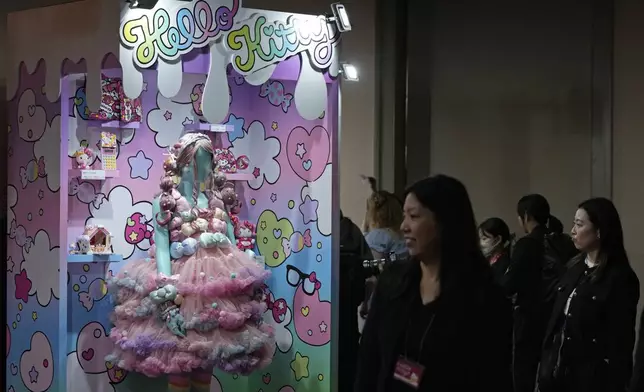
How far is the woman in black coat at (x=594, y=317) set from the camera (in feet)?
14.2

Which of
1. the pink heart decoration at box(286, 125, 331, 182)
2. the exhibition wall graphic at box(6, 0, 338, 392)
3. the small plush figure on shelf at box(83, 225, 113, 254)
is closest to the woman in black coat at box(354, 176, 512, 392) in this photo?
the exhibition wall graphic at box(6, 0, 338, 392)

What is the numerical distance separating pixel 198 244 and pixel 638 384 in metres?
2.47

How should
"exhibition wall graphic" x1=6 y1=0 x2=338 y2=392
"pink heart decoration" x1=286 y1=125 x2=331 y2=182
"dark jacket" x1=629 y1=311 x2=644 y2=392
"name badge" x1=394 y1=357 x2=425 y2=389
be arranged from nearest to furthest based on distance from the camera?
"name badge" x1=394 y1=357 x2=425 y2=389, "dark jacket" x1=629 y1=311 x2=644 y2=392, "exhibition wall graphic" x1=6 y1=0 x2=338 y2=392, "pink heart decoration" x1=286 y1=125 x2=331 y2=182

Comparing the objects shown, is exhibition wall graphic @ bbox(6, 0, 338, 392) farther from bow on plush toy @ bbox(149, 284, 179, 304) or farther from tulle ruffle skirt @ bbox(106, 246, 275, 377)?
bow on plush toy @ bbox(149, 284, 179, 304)

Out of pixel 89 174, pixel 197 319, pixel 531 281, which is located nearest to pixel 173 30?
pixel 89 174

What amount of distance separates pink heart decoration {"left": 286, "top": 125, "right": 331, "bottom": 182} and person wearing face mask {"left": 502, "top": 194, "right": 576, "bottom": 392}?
4.26 feet

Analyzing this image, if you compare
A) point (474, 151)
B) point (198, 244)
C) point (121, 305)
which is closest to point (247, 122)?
point (198, 244)

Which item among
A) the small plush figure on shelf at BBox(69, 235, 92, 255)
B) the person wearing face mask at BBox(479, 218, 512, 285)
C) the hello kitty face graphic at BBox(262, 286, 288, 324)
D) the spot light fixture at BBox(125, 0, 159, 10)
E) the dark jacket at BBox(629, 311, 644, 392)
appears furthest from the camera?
the person wearing face mask at BBox(479, 218, 512, 285)

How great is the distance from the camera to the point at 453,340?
2.88 meters

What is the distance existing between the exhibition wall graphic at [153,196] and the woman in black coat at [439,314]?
2175 mm

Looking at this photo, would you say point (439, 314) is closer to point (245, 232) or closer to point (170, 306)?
point (170, 306)

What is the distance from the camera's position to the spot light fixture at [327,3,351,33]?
5.22m

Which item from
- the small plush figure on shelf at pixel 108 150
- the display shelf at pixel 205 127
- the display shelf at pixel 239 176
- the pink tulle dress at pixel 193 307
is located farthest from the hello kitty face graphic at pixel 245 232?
the small plush figure on shelf at pixel 108 150

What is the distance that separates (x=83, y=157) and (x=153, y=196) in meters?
0.49
